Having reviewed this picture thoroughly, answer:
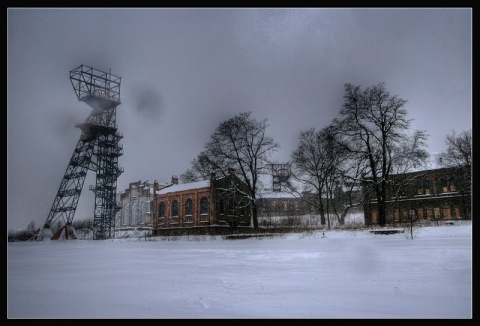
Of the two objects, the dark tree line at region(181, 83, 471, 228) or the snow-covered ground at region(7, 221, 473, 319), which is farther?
the dark tree line at region(181, 83, 471, 228)

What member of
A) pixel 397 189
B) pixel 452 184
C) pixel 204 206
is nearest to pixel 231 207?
pixel 204 206

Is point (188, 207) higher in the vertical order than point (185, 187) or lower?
lower

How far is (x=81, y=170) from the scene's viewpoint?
42906mm

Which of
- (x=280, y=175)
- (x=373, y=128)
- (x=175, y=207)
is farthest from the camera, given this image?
(x=175, y=207)

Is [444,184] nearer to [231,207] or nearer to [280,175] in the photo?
[280,175]

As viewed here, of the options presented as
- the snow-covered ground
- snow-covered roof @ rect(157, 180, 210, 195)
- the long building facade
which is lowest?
the snow-covered ground

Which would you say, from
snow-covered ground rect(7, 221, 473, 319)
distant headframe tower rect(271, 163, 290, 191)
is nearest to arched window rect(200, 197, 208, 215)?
distant headframe tower rect(271, 163, 290, 191)

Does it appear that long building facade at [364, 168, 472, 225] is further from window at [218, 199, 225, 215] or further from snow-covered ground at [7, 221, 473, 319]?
snow-covered ground at [7, 221, 473, 319]

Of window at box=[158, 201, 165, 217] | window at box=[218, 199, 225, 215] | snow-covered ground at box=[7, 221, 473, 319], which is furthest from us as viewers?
window at box=[158, 201, 165, 217]

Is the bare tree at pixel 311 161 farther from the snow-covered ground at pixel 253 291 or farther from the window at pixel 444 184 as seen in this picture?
the snow-covered ground at pixel 253 291

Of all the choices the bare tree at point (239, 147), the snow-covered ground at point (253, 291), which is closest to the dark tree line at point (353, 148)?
the bare tree at point (239, 147)

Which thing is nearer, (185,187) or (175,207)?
(185,187)
